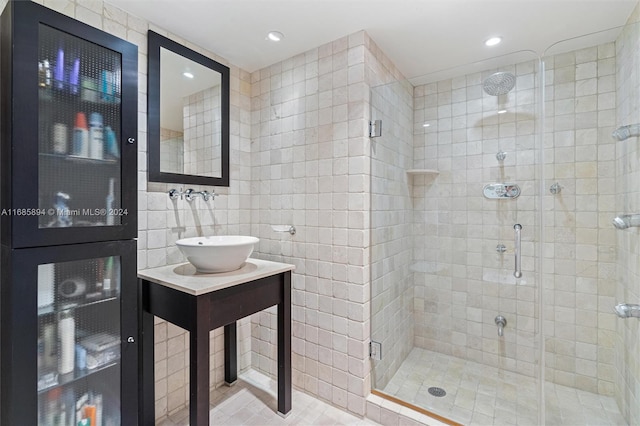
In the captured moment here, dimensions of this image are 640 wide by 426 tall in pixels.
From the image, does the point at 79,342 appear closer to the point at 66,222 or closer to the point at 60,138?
the point at 66,222

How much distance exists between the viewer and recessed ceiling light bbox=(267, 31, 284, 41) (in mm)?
1799

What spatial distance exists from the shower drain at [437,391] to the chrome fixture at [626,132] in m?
1.71

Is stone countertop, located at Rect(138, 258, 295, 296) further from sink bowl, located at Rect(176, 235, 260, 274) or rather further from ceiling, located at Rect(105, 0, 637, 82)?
ceiling, located at Rect(105, 0, 637, 82)

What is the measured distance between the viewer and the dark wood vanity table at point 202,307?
137 cm

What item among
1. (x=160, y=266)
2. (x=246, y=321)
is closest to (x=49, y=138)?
(x=160, y=266)

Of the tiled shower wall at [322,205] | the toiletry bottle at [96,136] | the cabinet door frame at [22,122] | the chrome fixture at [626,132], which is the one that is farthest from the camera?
the tiled shower wall at [322,205]

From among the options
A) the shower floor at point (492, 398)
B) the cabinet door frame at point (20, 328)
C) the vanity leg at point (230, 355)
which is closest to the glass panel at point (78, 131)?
the cabinet door frame at point (20, 328)

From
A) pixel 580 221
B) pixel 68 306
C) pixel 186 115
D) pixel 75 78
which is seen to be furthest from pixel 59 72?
pixel 580 221

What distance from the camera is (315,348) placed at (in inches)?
76.8

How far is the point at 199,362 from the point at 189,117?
1.47 m

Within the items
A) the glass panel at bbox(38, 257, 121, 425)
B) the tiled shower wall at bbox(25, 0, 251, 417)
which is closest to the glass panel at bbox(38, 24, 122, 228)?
the glass panel at bbox(38, 257, 121, 425)

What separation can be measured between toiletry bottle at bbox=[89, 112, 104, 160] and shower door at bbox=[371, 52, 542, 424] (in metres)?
1.44

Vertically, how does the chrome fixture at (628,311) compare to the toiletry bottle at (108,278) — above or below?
below

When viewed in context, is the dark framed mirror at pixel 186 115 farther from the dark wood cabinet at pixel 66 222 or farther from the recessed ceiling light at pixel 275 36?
the recessed ceiling light at pixel 275 36
